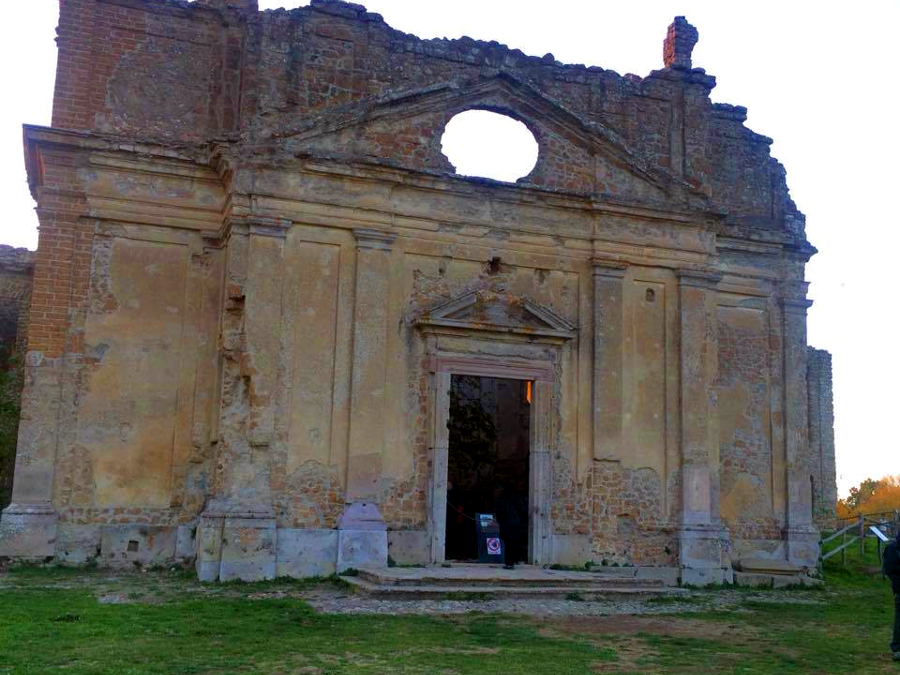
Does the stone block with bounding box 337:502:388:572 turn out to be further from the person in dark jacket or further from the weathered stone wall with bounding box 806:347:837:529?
the weathered stone wall with bounding box 806:347:837:529

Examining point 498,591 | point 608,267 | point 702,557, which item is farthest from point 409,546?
point 608,267

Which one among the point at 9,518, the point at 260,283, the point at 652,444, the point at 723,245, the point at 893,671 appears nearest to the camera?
the point at 893,671

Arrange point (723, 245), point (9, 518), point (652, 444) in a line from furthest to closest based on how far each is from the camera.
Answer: point (723, 245)
point (652, 444)
point (9, 518)

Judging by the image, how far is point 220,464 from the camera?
42.3ft

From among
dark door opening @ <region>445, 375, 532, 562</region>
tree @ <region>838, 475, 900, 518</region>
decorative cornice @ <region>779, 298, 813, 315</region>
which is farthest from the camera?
tree @ <region>838, 475, 900, 518</region>

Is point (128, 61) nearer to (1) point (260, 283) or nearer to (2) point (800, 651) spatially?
(1) point (260, 283)

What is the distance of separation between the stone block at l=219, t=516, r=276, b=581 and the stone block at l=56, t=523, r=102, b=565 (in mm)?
1751

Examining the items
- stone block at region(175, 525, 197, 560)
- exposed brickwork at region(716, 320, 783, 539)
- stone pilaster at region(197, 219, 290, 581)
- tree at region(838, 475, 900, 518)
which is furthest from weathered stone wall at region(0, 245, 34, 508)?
tree at region(838, 475, 900, 518)

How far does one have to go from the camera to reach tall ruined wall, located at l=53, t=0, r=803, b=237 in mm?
13914

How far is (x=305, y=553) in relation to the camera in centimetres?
1291

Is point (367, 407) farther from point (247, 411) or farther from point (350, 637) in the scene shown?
point (350, 637)

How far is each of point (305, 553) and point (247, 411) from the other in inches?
78.2

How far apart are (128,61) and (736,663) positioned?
11154 millimetres

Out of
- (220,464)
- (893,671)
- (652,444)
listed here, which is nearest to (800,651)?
(893,671)
